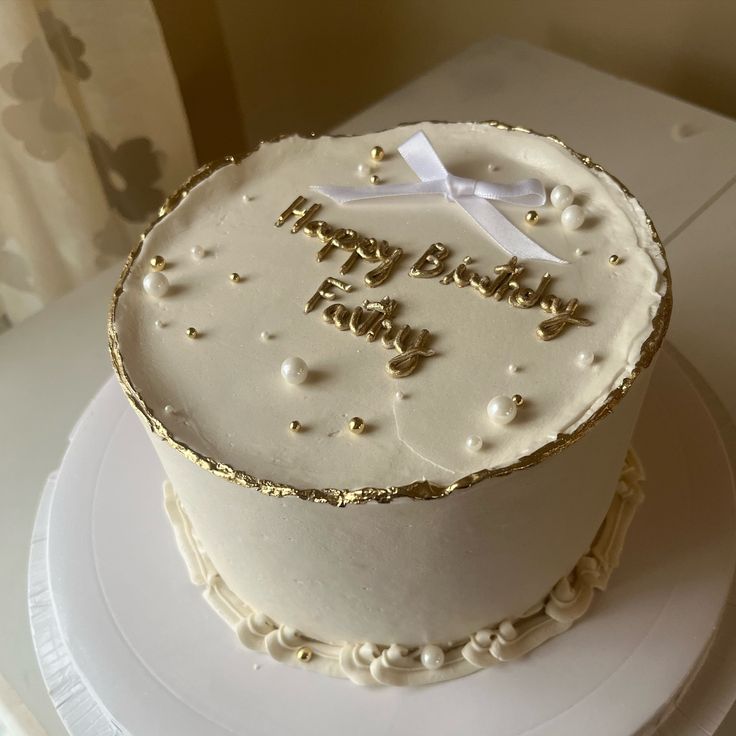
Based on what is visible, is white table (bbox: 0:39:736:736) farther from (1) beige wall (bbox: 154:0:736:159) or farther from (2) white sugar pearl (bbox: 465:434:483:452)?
(2) white sugar pearl (bbox: 465:434:483:452)

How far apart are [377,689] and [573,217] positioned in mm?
570

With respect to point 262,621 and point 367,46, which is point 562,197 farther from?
point 367,46

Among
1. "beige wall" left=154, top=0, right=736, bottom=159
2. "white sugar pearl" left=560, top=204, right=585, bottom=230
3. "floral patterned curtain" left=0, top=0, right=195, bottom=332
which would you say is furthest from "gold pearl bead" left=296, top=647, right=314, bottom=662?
"beige wall" left=154, top=0, right=736, bottom=159

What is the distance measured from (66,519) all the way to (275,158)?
55cm

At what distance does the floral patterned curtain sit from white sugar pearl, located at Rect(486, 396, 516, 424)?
105 cm

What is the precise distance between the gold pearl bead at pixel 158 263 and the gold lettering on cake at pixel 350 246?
5.6 inches

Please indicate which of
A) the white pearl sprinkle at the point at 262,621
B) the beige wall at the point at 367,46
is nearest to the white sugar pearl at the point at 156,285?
the white pearl sprinkle at the point at 262,621

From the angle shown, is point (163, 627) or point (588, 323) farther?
point (163, 627)

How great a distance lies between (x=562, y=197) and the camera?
0.95 metres

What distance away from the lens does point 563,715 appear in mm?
870

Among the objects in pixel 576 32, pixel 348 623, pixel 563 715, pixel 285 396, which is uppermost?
pixel 285 396

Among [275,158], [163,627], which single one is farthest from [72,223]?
[163,627]

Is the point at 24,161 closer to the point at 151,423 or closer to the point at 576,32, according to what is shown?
the point at 151,423

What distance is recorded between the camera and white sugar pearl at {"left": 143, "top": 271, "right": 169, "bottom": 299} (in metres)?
0.91
